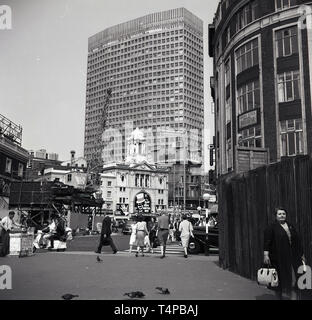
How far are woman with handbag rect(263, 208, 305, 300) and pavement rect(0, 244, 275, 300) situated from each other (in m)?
0.87

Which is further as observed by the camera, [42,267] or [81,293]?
[42,267]

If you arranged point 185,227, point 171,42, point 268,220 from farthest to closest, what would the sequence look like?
point 171,42, point 185,227, point 268,220

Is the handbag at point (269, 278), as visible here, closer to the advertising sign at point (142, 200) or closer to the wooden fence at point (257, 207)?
the wooden fence at point (257, 207)

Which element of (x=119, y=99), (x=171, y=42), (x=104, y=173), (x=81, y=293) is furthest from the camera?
(x=119, y=99)

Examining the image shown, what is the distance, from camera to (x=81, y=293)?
25.1 ft

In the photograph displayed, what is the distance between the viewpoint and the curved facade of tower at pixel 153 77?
467 feet

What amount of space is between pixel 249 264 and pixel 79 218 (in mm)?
36439

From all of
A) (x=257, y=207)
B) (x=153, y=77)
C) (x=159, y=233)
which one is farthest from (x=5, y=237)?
(x=153, y=77)

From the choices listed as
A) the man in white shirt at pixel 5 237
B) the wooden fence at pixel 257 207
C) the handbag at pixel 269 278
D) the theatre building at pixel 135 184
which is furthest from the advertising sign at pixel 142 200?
the handbag at pixel 269 278

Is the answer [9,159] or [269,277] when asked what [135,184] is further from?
[269,277]

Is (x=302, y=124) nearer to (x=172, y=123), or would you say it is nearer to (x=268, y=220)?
(x=268, y=220)

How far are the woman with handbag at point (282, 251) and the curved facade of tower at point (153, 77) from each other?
436ft

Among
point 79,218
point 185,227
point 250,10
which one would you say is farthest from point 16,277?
point 79,218

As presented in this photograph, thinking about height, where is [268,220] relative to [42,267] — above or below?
above
